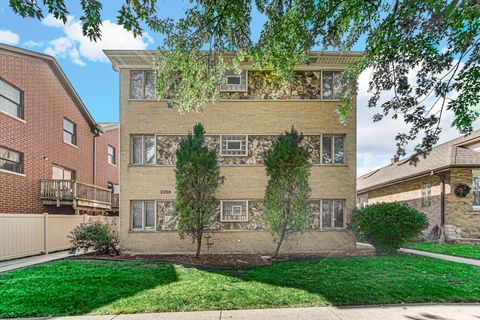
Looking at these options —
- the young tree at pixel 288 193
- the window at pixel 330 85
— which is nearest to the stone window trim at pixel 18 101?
the young tree at pixel 288 193

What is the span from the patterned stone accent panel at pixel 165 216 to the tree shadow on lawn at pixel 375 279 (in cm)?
524

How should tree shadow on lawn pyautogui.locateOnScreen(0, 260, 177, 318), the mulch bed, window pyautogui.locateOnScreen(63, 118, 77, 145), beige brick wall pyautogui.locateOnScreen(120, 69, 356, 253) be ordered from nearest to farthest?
tree shadow on lawn pyautogui.locateOnScreen(0, 260, 177, 318) < the mulch bed < beige brick wall pyautogui.locateOnScreen(120, 69, 356, 253) < window pyautogui.locateOnScreen(63, 118, 77, 145)

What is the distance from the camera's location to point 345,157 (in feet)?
46.3

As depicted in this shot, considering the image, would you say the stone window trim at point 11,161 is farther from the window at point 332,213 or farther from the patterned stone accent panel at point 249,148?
the window at point 332,213

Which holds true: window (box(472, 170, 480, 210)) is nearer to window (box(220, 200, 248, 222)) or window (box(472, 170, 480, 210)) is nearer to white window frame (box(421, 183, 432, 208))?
white window frame (box(421, 183, 432, 208))

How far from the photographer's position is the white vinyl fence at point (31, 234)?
38.1ft

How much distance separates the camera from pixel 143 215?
535 inches

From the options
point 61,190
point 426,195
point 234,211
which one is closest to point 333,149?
point 234,211

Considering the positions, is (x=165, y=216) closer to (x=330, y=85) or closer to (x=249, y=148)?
(x=249, y=148)

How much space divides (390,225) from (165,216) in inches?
340

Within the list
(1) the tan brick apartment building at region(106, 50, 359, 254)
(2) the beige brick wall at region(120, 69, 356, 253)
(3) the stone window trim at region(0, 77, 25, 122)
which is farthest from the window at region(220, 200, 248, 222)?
(3) the stone window trim at region(0, 77, 25, 122)

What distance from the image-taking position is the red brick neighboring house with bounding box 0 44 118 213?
47.4 feet

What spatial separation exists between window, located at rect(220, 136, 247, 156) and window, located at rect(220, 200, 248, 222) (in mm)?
2027

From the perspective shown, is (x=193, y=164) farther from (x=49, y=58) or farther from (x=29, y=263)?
(x=49, y=58)
